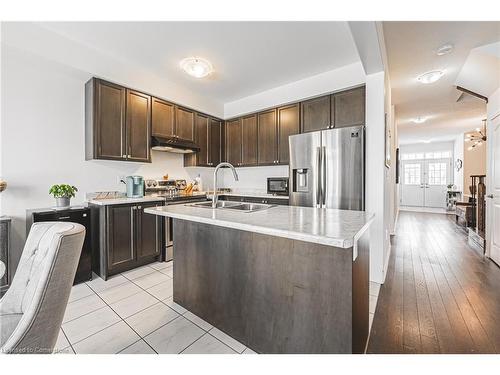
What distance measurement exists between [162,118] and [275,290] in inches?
123

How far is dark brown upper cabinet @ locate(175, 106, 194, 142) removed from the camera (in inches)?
145

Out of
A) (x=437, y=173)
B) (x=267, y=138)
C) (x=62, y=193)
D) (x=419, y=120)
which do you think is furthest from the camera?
(x=437, y=173)

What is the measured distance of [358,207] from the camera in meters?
2.65

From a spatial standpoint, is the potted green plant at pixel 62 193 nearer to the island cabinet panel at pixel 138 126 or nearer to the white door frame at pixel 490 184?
the island cabinet panel at pixel 138 126

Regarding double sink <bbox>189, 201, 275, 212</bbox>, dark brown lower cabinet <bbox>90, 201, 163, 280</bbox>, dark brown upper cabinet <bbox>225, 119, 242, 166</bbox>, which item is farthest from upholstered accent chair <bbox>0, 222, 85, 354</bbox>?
dark brown upper cabinet <bbox>225, 119, 242, 166</bbox>

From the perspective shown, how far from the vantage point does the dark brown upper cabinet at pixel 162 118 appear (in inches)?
132

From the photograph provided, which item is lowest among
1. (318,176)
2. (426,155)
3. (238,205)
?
(238,205)

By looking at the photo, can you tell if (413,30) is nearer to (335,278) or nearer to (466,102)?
(335,278)

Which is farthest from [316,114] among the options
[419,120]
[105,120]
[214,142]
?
[419,120]

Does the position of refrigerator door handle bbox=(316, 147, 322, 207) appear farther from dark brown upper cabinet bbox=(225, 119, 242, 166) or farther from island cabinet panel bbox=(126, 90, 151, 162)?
island cabinet panel bbox=(126, 90, 151, 162)

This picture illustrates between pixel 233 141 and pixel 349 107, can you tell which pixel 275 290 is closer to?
pixel 349 107

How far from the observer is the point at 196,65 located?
2875mm

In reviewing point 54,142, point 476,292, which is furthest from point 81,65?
point 476,292

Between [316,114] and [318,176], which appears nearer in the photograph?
[318,176]
